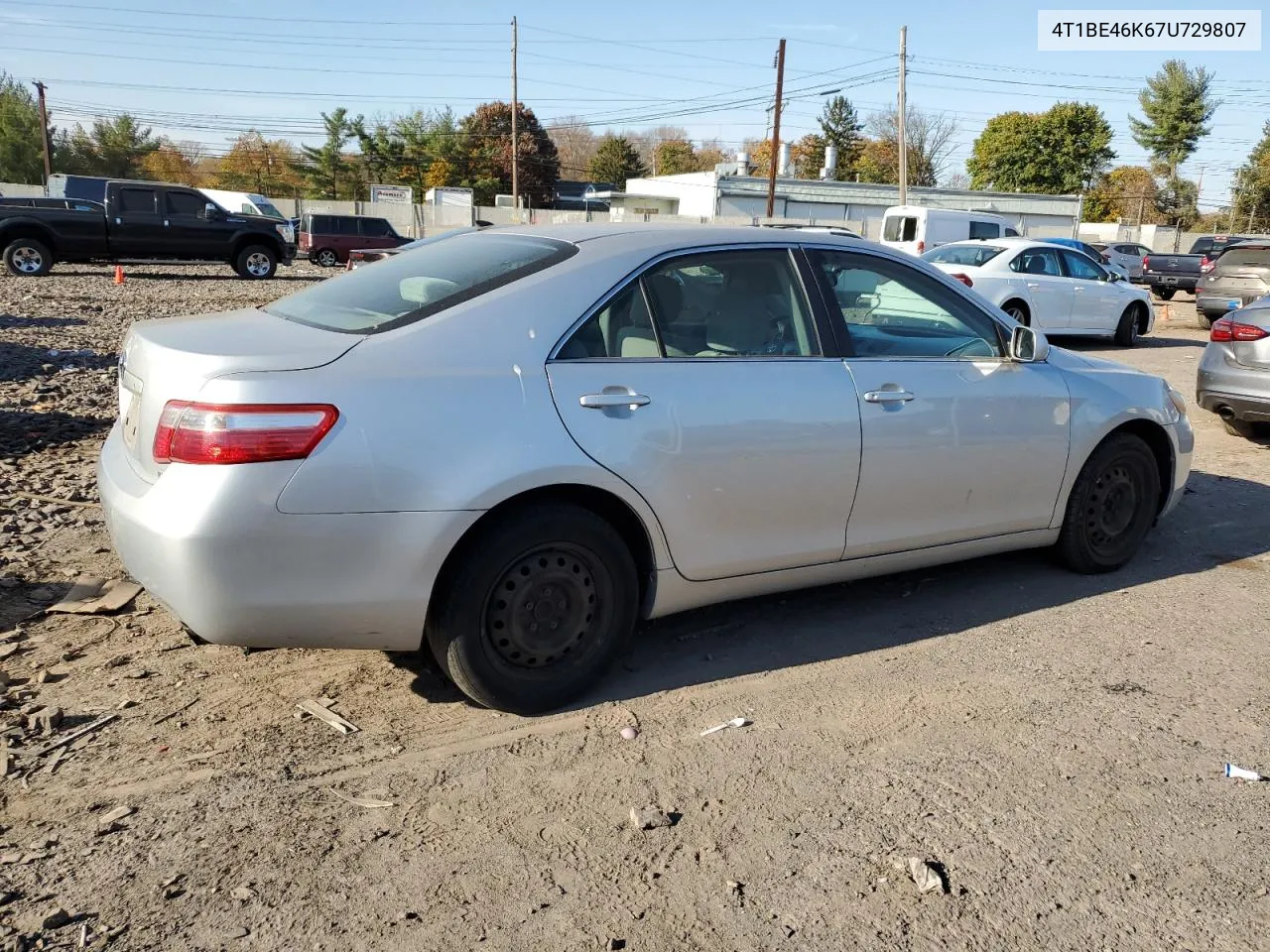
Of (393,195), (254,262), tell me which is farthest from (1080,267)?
(393,195)

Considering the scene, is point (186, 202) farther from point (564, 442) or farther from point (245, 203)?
point (564, 442)

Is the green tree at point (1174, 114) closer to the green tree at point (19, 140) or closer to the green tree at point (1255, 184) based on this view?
the green tree at point (1255, 184)

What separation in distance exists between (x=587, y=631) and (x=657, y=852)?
3.00 ft

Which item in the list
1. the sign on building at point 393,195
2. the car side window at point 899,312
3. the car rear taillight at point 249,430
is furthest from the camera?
the sign on building at point 393,195

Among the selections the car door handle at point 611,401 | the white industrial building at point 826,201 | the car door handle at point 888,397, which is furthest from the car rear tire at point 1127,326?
the white industrial building at point 826,201

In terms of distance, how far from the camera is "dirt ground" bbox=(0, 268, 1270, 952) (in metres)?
2.45

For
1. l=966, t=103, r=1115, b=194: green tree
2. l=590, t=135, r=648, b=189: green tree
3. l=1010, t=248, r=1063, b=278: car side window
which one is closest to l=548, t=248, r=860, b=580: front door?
l=1010, t=248, r=1063, b=278: car side window

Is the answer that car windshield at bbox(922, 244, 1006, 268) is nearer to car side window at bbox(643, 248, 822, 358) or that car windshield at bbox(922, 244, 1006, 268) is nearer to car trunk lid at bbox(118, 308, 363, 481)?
car side window at bbox(643, 248, 822, 358)

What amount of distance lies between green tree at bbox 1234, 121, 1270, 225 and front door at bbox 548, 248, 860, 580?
265 feet

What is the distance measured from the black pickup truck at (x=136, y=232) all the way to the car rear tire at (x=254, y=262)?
23 mm

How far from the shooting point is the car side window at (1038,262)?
46.8 ft

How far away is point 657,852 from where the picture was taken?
272 cm

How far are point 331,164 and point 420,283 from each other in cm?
7229

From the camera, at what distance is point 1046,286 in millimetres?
14391
